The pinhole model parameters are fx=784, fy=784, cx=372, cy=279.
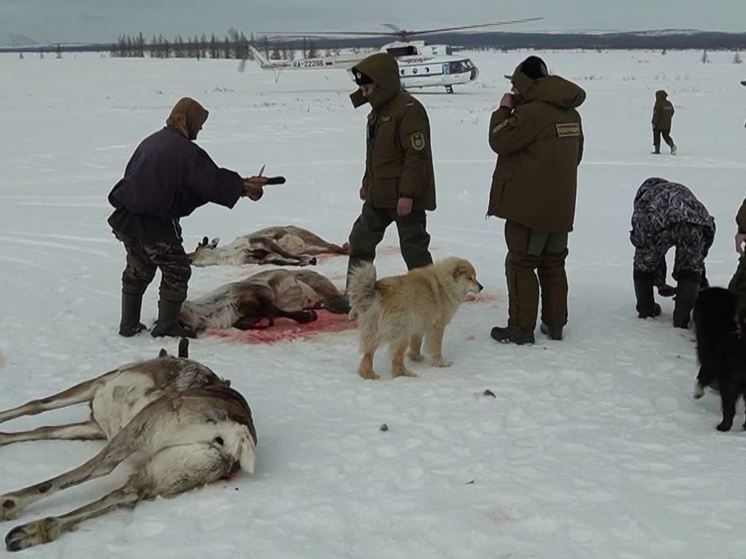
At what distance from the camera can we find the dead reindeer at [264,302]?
6.64 meters

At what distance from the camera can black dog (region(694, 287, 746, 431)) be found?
438 cm

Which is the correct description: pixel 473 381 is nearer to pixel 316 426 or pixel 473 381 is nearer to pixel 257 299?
pixel 316 426

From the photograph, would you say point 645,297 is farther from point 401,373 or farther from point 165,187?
point 165,187

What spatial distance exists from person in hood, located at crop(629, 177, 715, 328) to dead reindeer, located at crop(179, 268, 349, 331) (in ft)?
8.56

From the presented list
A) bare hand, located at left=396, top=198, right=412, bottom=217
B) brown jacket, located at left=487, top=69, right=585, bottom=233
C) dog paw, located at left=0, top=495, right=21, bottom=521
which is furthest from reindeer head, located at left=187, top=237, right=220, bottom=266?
dog paw, located at left=0, top=495, right=21, bottom=521

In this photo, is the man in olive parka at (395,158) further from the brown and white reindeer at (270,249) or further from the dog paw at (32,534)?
the dog paw at (32,534)

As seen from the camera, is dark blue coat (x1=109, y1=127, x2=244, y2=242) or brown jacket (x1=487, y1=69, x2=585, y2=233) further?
dark blue coat (x1=109, y1=127, x2=244, y2=242)

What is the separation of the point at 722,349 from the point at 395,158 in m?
2.98

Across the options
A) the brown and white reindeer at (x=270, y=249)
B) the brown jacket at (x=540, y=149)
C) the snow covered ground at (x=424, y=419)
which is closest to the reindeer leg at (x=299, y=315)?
the snow covered ground at (x=424, y=419)

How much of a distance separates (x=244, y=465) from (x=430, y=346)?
2215 millimetres

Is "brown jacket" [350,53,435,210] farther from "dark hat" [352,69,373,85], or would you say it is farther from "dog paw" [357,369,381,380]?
"dog paw" [357,369,381,380]

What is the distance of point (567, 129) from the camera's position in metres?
5.79

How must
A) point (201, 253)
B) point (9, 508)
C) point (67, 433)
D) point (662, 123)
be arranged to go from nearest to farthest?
1. point (9, 508)
2. point (67, 433)
3. point (201, 253)
4. point (662, 123)

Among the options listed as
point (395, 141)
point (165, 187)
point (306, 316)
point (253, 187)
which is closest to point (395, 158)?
point (395, 141)
